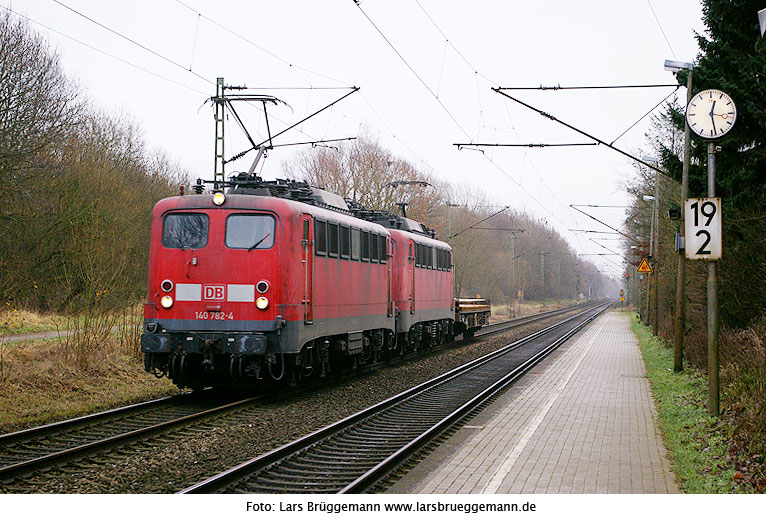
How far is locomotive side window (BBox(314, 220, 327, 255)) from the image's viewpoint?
45.3ft

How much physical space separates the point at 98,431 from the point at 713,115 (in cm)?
906

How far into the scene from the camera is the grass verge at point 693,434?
7625 mm

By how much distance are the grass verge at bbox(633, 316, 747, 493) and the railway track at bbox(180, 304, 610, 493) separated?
2906 millimetres

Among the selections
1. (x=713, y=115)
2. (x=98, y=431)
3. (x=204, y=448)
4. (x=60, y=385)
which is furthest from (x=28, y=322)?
(x=713, y=115)

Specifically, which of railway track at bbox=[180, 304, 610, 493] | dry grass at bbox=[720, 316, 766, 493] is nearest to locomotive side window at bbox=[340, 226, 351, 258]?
railway track at bbox=[180, 304, 610, 493]

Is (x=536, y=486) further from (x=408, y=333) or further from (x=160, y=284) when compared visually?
(x=408, y=333)

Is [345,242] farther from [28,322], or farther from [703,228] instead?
[28,322]

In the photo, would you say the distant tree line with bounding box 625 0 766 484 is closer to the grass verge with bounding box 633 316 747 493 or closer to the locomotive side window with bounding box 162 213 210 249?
the grass verge with bounding box 633 316 747 493

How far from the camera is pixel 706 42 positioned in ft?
50.1

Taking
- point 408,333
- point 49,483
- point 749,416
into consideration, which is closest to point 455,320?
point 408,333

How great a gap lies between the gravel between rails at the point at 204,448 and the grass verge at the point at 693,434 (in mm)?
4545
